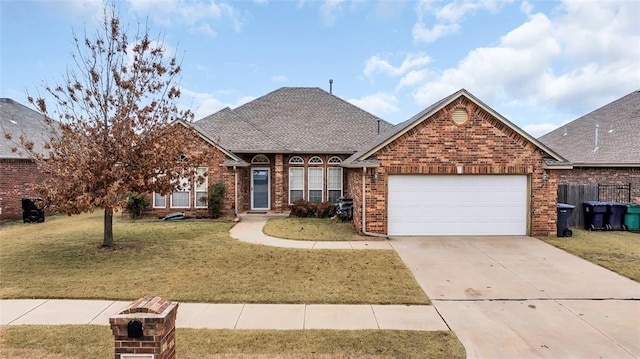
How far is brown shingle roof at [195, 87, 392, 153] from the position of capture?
700 inches

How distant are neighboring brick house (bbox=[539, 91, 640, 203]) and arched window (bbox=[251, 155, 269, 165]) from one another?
42.8ft

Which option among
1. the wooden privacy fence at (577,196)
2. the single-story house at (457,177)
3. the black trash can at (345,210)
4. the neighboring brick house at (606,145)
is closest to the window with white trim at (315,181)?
the black trash can at (345,210)

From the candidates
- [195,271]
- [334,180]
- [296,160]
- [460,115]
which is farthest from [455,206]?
[195,271]

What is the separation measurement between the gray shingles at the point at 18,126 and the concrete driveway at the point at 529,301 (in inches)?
736

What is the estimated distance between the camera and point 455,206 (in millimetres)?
12367

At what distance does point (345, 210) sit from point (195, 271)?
8412 mm

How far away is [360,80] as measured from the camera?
24.3 meters

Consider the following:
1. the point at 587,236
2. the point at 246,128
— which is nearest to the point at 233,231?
the point at 246,128

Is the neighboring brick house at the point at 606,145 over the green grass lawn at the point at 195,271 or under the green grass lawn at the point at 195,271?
over

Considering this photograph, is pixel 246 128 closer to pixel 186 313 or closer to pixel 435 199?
pixel 435 199

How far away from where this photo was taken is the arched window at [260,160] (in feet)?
59.0

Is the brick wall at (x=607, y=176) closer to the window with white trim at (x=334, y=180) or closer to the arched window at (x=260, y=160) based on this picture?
the window with white trim at (x=334, y=180)

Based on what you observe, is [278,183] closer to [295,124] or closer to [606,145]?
[295,124]

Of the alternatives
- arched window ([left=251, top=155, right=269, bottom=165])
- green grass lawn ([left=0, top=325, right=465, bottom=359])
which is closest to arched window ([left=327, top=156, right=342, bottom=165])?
arched window ([left=251, top=155, right=269, bottom=165])
